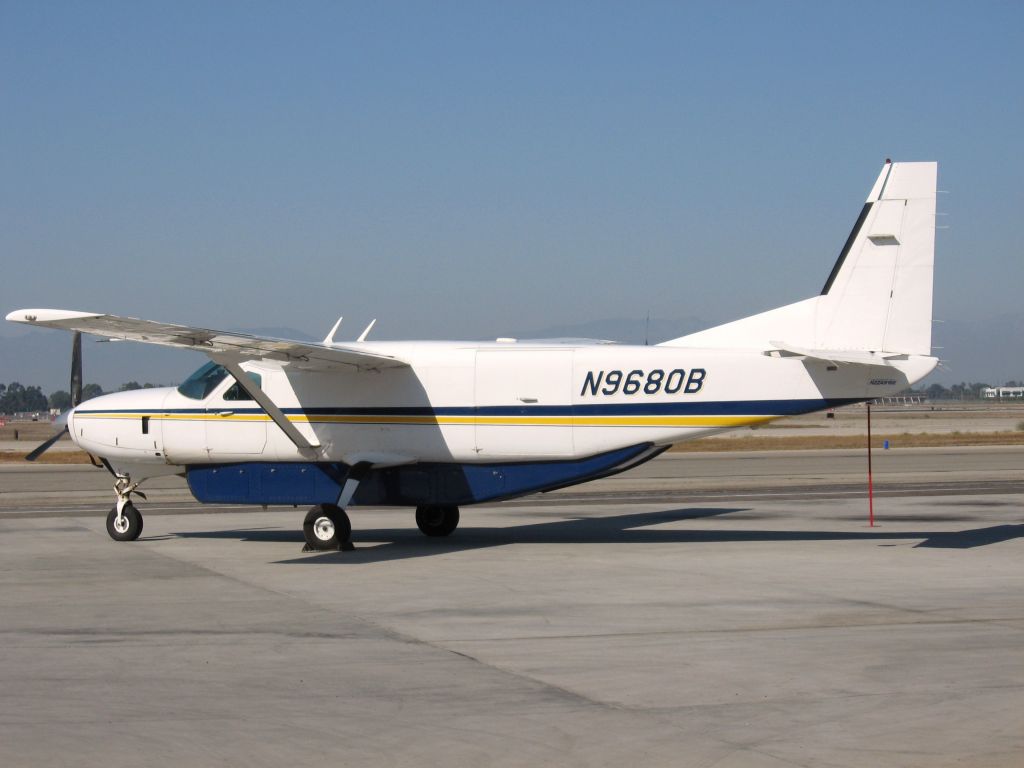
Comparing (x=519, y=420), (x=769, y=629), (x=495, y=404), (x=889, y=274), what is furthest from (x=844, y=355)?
(x=769, y=629)

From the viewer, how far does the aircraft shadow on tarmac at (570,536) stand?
57.3 ft

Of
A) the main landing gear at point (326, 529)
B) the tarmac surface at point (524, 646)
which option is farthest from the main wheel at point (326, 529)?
the tarmac surface at point (524, 646)

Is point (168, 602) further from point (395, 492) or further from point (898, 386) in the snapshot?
point (898, 386)

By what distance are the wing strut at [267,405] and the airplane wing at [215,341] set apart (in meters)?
0.19

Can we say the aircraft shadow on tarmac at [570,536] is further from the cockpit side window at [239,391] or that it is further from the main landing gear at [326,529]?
the cockpit side window at [239,391]

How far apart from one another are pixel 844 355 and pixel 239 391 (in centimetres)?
902

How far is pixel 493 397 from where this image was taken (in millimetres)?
17344

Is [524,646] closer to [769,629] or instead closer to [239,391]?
[769,629]

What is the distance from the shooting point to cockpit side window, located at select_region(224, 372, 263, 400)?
60.0 ft

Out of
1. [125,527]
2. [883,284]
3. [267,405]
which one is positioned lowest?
[125,527]

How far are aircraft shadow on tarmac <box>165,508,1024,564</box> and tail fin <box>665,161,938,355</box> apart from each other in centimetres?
330

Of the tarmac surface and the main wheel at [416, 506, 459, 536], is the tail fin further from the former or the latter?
the main wheel at [416, 506, 459, 536]

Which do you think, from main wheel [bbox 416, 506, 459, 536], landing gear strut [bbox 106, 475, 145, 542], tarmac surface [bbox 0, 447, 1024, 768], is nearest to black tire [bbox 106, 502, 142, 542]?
landing gear strut [bbox 106, 475, 145, 542]

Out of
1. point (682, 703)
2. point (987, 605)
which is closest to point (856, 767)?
point (682, 703)
